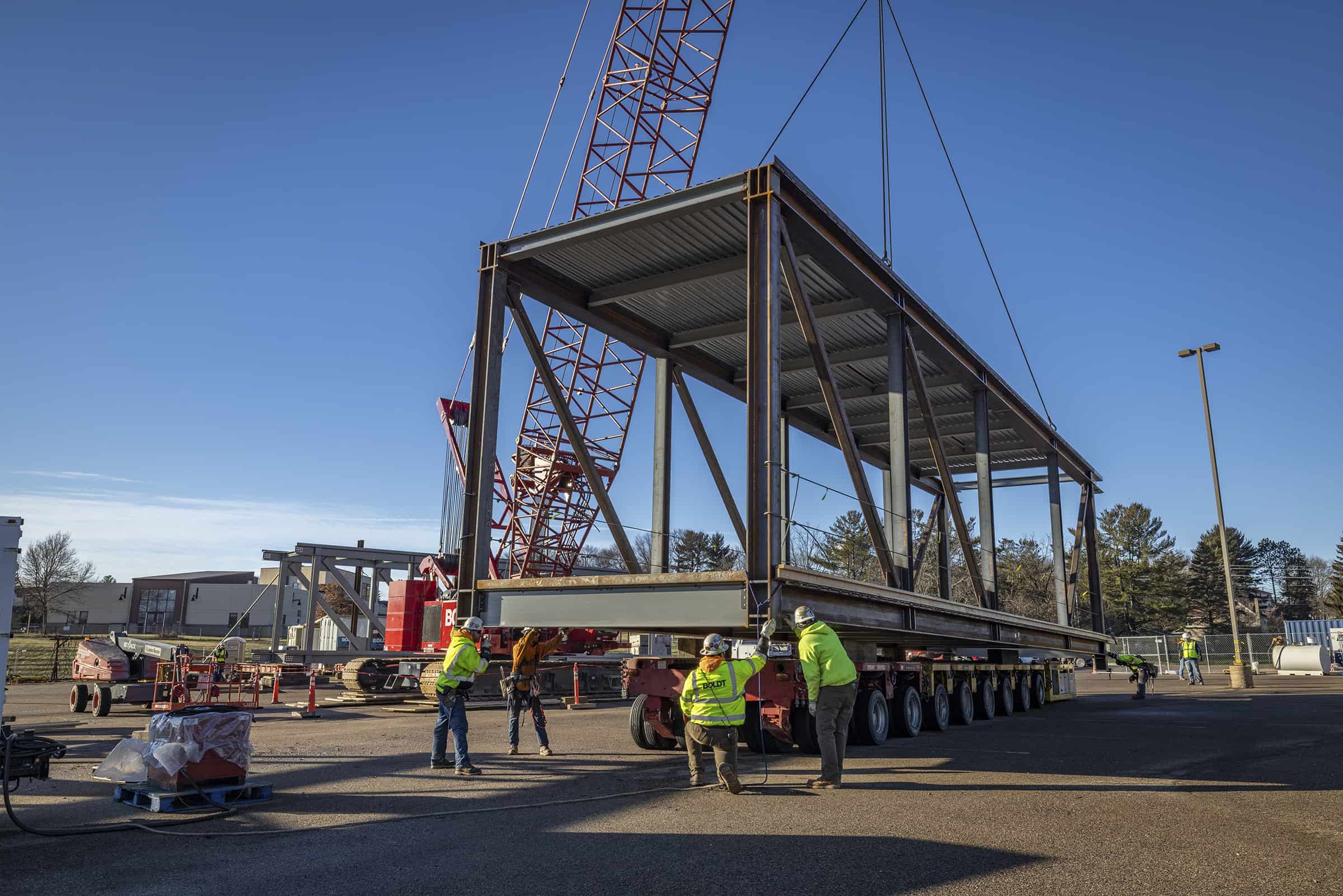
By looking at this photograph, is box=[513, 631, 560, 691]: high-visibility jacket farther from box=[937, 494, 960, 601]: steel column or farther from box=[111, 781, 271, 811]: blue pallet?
box=[937, 494, 960, 601]: steel column

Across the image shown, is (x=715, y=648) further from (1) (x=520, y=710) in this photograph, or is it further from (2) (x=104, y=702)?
(2) (x=104, y=702)

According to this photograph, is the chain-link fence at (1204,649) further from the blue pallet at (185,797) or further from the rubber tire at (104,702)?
the blue pallet at (185,797)

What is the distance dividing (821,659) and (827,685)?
12.1 inches

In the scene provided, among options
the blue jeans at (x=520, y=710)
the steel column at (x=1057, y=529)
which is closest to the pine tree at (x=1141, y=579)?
the steel column at (x=1057, y=529)

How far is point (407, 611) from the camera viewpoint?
25156 millimetres

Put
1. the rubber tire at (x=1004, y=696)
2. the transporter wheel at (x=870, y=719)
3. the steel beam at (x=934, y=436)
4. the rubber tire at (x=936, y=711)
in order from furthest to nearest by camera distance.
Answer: the rubber tire at (x=1004, y=696) < the rubber tire at (x=936, y=711) < the steel beam at (x=934, y=436) < the transporter wheel at (x=870, y=719)

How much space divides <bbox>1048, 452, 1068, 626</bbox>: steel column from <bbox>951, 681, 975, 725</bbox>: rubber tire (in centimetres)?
607

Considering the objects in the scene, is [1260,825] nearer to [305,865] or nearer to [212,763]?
[305,865]

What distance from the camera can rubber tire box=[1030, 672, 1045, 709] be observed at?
71.1ft

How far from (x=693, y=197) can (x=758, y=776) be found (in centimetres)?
663

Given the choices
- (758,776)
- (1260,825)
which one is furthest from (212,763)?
(1260,825)

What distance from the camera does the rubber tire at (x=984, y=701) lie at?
1814cm

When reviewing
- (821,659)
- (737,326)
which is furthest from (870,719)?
(737,326)

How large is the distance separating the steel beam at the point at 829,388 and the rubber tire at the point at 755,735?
266 cm
